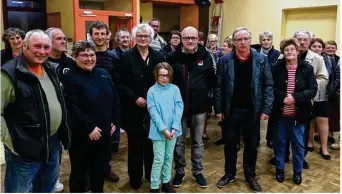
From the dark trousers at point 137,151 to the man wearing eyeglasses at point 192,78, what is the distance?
0.25m

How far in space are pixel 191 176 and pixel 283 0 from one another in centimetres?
510

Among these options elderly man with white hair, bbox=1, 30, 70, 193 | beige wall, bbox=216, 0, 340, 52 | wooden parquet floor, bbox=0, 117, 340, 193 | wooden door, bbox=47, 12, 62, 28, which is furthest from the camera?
beige wall, bbox=216, 0, 340, 52

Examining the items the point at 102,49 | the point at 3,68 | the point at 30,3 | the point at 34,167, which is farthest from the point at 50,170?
the point at 30,3

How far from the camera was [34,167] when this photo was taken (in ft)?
5.99

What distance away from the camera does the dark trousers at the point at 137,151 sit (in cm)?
268

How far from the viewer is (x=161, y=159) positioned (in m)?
2.54

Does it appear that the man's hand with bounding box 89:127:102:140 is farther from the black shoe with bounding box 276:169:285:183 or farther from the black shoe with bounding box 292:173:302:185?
the black shoe with bounding box 292:173:302:185

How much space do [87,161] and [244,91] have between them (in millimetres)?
1370

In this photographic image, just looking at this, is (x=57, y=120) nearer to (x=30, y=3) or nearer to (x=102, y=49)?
(x=102, y=49)

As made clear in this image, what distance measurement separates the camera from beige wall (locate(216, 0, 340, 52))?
662 centimetres

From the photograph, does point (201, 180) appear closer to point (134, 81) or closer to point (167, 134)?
point (167, 134)

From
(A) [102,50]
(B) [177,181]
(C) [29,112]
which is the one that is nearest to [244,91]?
(B) [177,181]

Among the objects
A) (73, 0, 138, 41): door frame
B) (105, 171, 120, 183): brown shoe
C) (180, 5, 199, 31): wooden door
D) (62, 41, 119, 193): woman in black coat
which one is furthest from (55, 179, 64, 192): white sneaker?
(180, 5, 199, 31): wooden door

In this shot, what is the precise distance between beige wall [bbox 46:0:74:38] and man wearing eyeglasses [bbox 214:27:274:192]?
146 inches
